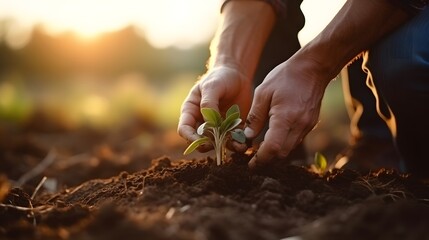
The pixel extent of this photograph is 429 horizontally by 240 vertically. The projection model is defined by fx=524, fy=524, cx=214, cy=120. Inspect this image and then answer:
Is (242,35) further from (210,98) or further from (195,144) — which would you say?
(195,144)

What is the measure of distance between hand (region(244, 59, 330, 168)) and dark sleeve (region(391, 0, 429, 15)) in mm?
465

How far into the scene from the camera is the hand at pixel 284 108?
220 cm

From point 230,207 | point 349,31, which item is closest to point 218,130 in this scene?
A: point 230,207

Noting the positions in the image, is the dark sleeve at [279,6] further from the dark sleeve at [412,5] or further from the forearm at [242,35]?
the dark sleeve at [412,5]

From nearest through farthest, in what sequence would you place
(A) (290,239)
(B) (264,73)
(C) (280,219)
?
(A) (290,239) → (C) (280,219) → (B) (264,73)

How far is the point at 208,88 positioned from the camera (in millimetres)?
2436

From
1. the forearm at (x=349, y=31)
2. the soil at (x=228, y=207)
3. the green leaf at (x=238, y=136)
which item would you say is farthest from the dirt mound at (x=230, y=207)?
the forearm at (x=349, y=31)

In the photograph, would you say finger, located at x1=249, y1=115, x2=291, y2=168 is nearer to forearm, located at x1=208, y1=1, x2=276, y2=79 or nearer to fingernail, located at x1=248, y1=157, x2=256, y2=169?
fingernail, located at x1=248, y1=157, x2=256, y2=169

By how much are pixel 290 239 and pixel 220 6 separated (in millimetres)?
1938

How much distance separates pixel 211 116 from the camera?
217 cm

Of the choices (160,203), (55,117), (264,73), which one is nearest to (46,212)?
(160,203)

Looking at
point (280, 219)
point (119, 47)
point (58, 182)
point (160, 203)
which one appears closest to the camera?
point (280, 219)

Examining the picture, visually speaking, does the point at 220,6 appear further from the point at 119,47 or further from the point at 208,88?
the point at 119,47

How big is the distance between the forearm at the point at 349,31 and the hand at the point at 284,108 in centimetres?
6
